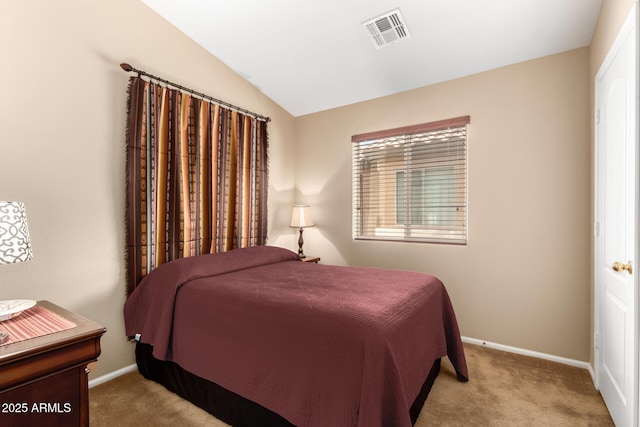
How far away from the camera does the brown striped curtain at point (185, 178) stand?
2387mm

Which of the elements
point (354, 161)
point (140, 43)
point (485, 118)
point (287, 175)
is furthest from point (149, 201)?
point (485, 118)

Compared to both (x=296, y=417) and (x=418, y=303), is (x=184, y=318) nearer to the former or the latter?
(x=296, y=417)

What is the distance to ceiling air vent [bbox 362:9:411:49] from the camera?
2335 millimetres

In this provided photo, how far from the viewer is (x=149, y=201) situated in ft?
8.05

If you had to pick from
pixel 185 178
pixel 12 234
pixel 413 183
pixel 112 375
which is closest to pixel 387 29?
pixel 413 183

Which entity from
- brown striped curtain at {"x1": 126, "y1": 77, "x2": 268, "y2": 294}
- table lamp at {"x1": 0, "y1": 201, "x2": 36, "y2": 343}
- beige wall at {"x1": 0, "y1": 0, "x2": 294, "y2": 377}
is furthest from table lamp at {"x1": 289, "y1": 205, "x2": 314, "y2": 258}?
table lamp at {"x1": 0, "y1": 201, "x2": 36, "y2": 343}

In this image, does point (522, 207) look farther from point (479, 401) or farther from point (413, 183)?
point (479, 401)

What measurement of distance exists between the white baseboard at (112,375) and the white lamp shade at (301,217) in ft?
6.55

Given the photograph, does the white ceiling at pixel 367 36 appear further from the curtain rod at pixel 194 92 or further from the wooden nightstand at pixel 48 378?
the wooden nightstand at pixel 48 378

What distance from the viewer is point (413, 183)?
10.8ft

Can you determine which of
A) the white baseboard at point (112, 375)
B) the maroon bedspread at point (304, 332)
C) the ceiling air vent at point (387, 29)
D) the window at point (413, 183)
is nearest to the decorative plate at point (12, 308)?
the maroon bedspread at point (304, 332)

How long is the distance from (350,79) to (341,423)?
2.91m

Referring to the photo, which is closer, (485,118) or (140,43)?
(140,43)

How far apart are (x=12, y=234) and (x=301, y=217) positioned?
2657mm
